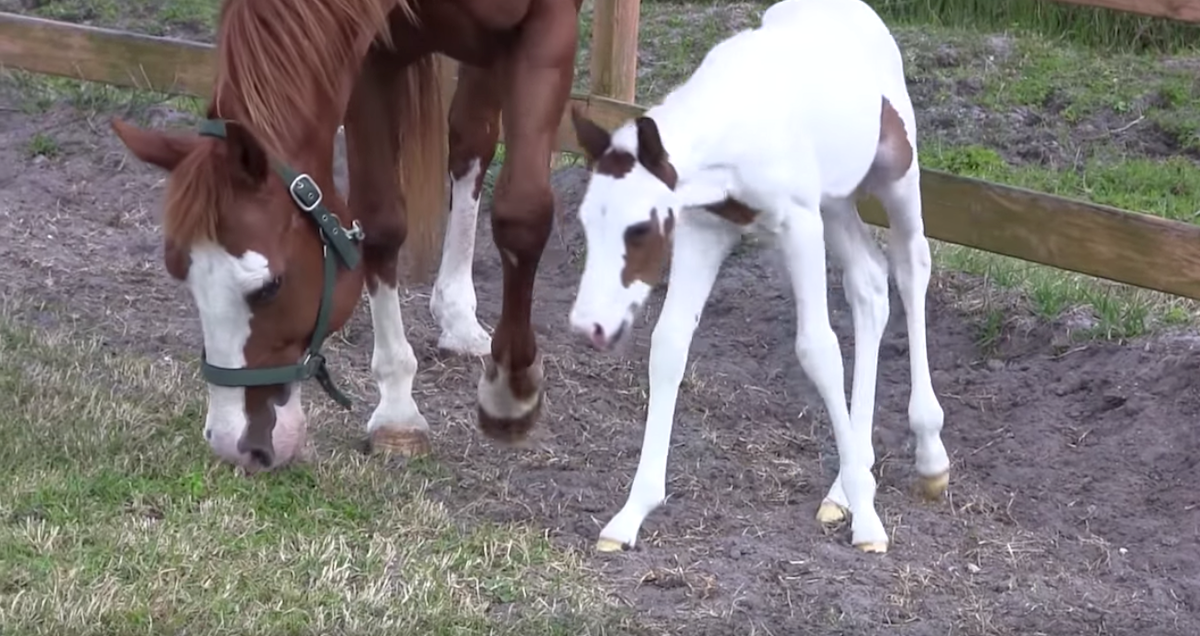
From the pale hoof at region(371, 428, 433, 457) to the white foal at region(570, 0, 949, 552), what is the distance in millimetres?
798

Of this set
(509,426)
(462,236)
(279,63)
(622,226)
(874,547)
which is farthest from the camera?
(462,236)

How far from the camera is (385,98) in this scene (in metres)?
4.02

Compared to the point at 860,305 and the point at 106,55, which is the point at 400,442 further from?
the point at 106,55

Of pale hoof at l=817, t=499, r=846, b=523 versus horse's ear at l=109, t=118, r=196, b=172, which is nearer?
horse's ear at l=109, t=118, r=196, b=172

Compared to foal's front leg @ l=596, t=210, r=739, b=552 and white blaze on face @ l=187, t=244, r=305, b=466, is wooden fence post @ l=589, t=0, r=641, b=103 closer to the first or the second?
foal's front leg @ l=596, t=210, r=739, b=552

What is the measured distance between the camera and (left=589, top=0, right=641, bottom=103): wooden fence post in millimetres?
5727

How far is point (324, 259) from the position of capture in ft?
10.8

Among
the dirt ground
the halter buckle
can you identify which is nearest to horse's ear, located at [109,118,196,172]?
the halter buckle

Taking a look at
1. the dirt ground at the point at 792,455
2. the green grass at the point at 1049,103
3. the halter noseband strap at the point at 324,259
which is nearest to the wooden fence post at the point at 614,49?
the dirt ground at the point at 792,455

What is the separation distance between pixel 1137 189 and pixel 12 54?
478 centimetres

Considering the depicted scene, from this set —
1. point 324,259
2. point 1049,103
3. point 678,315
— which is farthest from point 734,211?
point 1049,103

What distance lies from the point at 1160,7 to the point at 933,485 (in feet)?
6.27

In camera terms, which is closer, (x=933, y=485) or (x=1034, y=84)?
(x=933, y=485)

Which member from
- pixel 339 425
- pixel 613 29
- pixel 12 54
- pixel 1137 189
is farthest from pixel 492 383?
pixel 12 54
